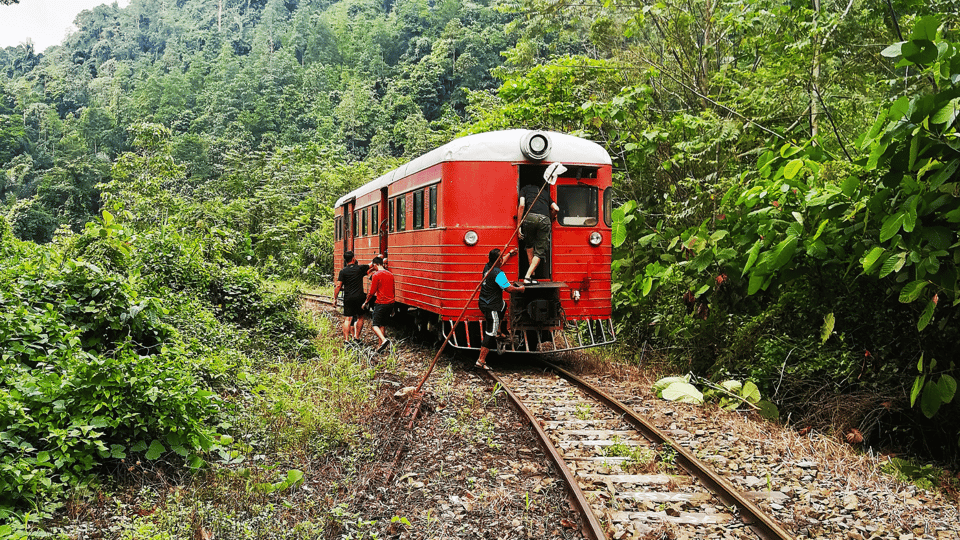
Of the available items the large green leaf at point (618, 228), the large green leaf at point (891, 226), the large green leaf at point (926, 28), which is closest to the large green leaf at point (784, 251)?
the large green leaf at point (891, 226)

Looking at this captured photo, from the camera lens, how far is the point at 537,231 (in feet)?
30.5

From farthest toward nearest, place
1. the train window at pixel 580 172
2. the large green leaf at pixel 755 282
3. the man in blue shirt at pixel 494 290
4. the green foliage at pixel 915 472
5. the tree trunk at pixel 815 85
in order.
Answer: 1. the train window at pixel 580 172
2. the man in blue shirt at pixel 494 290
3. the tree trunk at pixel 815 85
4. the large green leaf at pixel 755 282
5. the green foliage at pixel 915 472

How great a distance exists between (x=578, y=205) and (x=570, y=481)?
5.64m

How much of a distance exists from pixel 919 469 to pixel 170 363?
5901 mm

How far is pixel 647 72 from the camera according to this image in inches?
416

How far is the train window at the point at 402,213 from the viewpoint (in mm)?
11734

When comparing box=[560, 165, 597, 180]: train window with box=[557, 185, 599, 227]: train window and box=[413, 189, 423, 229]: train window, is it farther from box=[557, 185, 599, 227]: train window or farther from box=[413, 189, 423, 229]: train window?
box=[413, 189, 423, 229]: train window

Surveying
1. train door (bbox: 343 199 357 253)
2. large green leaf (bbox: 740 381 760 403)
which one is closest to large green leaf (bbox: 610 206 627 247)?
large green leaf (bbox: 740 381 760 403)

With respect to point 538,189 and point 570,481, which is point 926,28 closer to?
point 570,481

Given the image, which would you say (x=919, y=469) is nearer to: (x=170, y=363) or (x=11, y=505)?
(x=170, y=363)

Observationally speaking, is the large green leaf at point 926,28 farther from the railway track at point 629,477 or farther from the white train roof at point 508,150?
the white train roof at point 508,150

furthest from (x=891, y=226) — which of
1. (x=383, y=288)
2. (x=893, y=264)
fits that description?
(x=383, y=288)

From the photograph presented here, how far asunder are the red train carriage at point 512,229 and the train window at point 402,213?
788mm

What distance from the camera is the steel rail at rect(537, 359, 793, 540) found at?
4312mm
